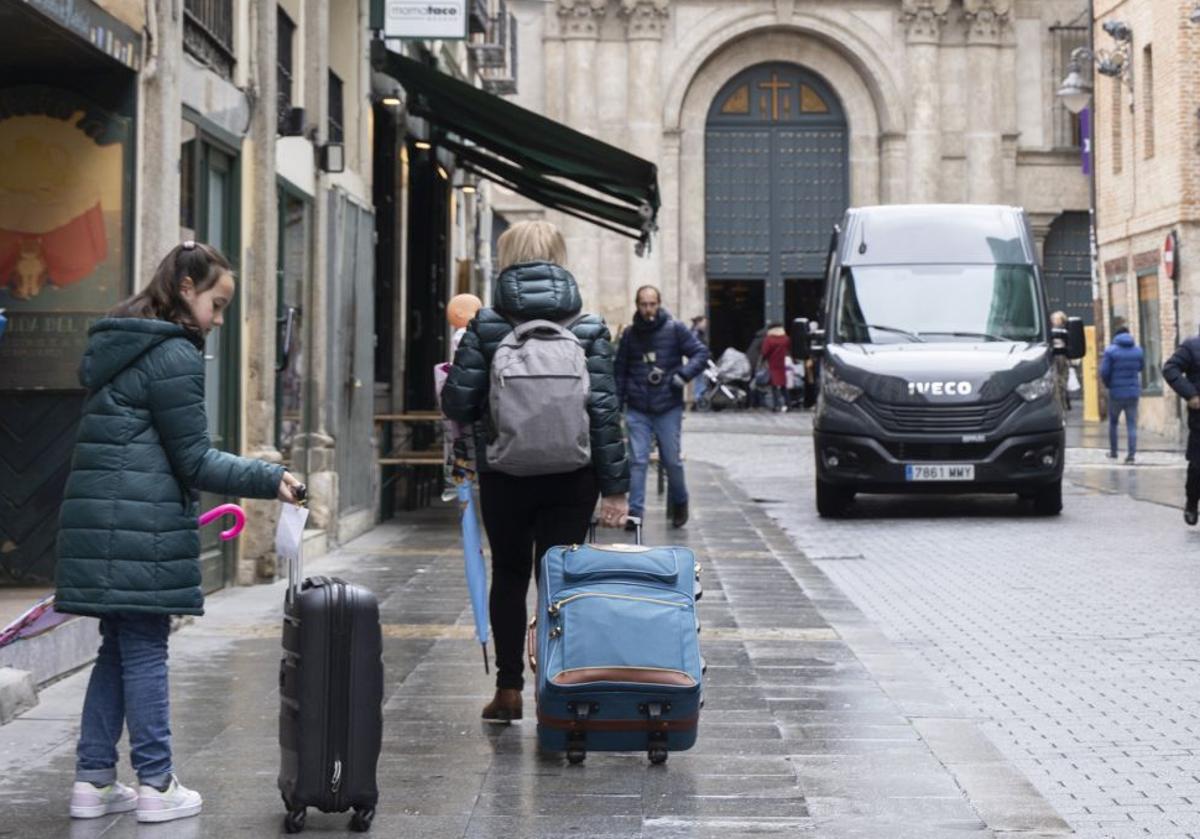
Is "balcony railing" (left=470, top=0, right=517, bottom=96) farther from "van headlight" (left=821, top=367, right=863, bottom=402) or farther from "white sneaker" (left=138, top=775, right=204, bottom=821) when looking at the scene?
"white sneaker" (left=138, top=775, right=204, bottom=821)

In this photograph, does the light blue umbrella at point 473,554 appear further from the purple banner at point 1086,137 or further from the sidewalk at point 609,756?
the purple banner at point 1086,137

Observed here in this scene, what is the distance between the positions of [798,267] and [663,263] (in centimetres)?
301

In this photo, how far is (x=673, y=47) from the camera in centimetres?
4469

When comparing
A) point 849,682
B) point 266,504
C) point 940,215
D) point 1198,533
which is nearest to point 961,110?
point 940,215

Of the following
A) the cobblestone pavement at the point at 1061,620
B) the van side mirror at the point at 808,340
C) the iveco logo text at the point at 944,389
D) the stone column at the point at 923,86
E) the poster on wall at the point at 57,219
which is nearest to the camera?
the cobblestone pavement at the point at 1061,620

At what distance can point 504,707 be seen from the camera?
24.5ft

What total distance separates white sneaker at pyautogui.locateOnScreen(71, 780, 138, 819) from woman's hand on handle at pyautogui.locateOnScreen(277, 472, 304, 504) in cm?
105

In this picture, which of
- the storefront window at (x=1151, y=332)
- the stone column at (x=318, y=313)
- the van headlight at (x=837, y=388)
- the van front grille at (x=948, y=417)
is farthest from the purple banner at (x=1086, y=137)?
the stone column at (x=318, y=313)

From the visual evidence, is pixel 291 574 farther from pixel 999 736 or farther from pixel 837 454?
pixel 837 454

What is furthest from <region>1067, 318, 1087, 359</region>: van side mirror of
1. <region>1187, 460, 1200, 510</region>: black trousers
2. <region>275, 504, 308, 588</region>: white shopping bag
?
<region>275, 504, 308, 588</region>: white shopping bag

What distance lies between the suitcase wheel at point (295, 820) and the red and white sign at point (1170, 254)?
27.9 meters

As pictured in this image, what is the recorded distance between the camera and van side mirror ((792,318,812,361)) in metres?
18.2

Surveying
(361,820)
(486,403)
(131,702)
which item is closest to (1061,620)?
(486,403)

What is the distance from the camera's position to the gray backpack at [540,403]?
22.8ft
